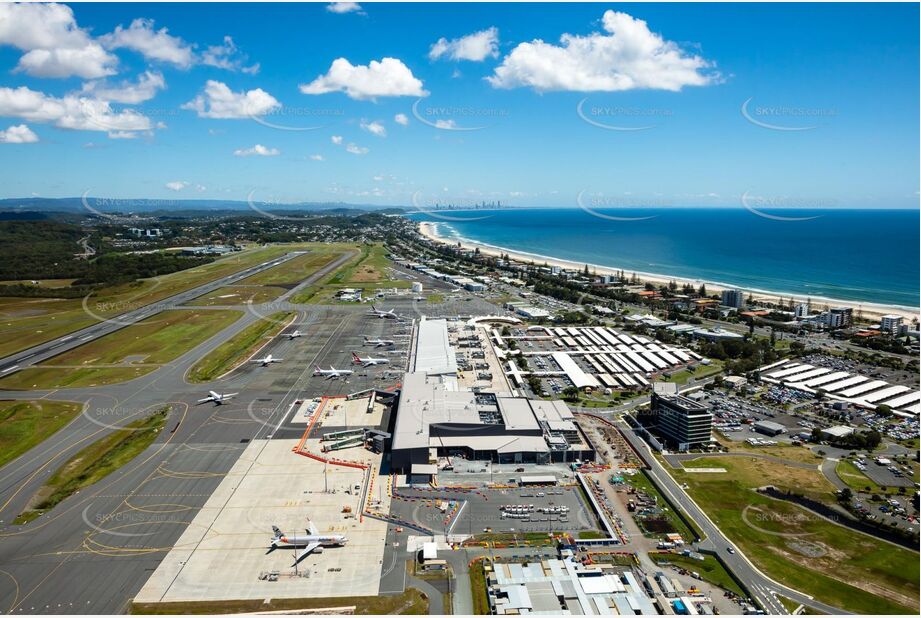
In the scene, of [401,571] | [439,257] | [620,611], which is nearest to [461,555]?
[401,571]

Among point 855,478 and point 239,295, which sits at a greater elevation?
point 239,295

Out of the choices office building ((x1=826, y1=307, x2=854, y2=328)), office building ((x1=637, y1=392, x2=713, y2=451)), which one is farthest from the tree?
office building ((x1=826, y1=307, x2=854, y2=328))

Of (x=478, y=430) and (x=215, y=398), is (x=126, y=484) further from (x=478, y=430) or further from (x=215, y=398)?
(x=478, y=430)

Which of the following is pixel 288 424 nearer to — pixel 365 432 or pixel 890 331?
pixel 365 432

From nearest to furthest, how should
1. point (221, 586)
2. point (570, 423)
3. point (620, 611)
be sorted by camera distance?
point (620, 611), point (221, 586), point (570, 423)

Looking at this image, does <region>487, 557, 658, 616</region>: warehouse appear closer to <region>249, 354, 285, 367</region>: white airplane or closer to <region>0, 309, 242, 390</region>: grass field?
<region>249, 354, 285, 367</region>: white airplane

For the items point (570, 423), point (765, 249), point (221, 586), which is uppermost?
point (765, 249)

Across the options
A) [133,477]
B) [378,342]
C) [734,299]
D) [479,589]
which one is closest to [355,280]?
[378,342]
